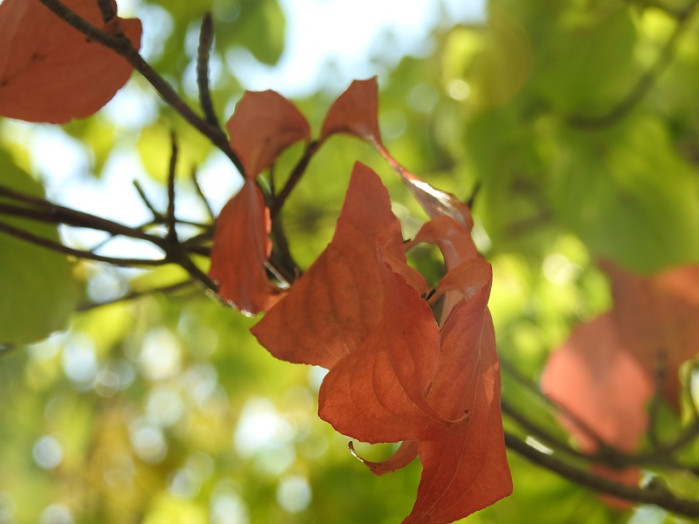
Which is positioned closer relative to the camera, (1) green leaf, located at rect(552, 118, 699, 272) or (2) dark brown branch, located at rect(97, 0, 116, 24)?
(2) dark brown branch, located at rect(97, 0, 116, 24)

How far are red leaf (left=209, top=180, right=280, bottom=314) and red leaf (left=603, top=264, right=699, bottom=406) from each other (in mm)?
181

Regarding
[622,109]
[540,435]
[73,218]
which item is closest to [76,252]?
[73,218]

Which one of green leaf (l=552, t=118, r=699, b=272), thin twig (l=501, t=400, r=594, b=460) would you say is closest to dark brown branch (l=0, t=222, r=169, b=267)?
thin twig (l=501, t=400, r=594, b=460)

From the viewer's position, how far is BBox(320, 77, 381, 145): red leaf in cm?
18

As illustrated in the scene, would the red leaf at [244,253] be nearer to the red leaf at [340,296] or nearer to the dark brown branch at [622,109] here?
the red leaf at [340,296]

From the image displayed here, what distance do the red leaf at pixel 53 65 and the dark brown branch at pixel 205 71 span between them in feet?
0.05

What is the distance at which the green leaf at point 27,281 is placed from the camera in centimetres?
22

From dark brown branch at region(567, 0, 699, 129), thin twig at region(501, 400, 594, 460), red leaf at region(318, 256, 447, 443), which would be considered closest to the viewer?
red leaf at region(318, 256, 447, 443)

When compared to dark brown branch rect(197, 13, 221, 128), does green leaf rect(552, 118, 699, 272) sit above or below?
below

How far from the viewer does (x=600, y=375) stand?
0.31 m

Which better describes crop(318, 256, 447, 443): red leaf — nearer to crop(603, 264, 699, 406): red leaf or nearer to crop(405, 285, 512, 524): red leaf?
crop(405, 285, 512, 524): red leaf

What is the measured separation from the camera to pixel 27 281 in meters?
0.22

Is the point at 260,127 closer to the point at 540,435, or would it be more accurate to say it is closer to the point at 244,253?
the point at 244,253

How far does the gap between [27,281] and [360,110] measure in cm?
11
